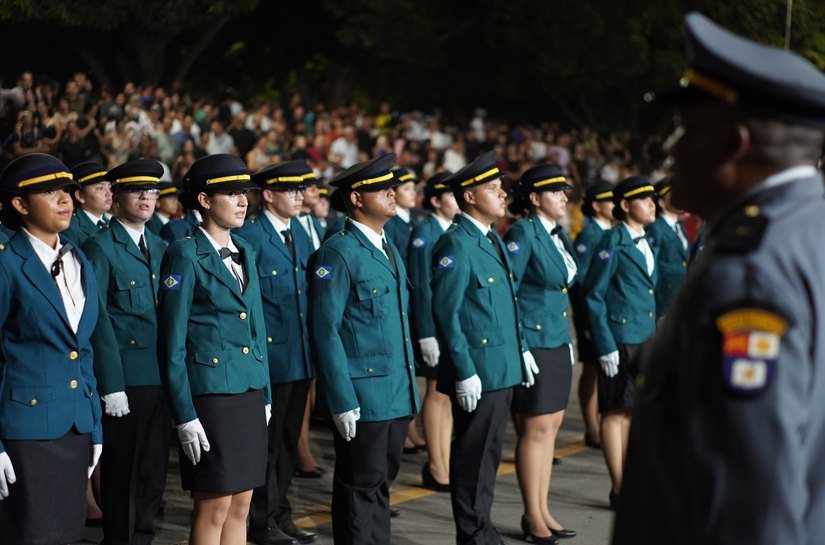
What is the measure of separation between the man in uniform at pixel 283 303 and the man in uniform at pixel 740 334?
493cm

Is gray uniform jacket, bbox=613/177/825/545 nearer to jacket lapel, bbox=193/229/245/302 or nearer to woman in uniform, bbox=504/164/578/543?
jacket lapel, bbox=193/229/245/302

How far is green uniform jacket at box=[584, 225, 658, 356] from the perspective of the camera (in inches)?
311

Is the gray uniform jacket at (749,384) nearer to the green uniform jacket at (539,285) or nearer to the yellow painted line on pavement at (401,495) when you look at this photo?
the green uniform jacket at (539,285)

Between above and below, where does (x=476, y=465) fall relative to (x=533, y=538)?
above

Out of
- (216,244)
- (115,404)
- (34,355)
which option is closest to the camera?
(34,355)

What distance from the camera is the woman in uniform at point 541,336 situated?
703cm

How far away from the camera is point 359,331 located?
19.6ft

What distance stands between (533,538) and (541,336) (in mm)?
1184

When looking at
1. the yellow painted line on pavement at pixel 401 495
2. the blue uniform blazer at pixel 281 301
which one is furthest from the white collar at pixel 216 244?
the yellow painted line on pavement at pixel 401 495

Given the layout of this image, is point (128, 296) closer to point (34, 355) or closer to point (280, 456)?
point (280, 456)

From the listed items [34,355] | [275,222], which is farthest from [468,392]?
[34,355]

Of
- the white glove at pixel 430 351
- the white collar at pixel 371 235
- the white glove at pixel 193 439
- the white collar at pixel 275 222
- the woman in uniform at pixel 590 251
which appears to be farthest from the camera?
the woman in uniform at pixel 590 251

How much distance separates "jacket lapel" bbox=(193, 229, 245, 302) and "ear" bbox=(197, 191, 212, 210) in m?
0.20

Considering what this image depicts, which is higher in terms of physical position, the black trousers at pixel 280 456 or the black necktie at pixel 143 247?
the black necktie at pixel 143 247
